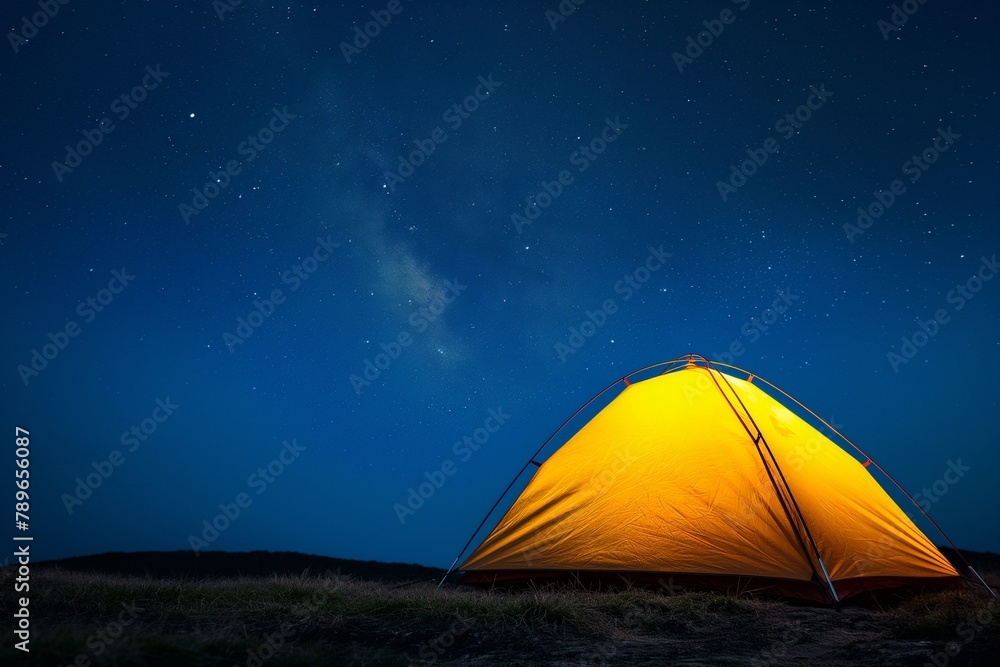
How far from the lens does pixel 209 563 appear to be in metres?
20.2

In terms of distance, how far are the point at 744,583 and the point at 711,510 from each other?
826mm

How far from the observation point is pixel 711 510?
7.00 metres

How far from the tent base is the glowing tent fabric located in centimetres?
2

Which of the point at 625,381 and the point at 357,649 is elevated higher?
the point at 625,381

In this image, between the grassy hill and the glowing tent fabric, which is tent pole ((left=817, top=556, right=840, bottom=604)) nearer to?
the glowing tent fabric

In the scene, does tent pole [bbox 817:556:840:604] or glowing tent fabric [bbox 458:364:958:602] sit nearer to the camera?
tent pole [bbox 817:556:840:604]

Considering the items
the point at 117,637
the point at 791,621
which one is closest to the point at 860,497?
the point at 791,621

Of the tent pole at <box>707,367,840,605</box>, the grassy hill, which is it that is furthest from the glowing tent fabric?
the grassy hill

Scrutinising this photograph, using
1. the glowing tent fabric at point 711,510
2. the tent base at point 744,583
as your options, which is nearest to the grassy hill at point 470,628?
the tent base at point 744,583

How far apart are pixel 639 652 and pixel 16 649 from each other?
387 centimetres

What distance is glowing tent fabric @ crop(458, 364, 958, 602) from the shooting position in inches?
262

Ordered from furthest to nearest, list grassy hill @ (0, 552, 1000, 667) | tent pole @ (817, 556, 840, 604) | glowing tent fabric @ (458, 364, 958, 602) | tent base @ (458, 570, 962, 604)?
1. glowing tent fabric @ (458, 364, 958, 602)
2. tent base @ (458, 570, 962, 604)
3. tent pole @ (817, 556, 840, 604)
4. grassy hill @ (0, 552, 1000, 667)

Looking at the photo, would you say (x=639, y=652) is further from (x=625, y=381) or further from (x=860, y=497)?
(x=625, y=381)

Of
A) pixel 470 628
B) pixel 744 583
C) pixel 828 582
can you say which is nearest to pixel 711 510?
pixel 744 583
